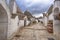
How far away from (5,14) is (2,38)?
1.65m

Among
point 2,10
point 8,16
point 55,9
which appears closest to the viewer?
point 2,10

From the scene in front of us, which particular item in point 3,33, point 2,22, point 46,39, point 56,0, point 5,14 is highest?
point 56,0

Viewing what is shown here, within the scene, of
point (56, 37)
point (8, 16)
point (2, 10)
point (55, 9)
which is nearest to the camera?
point (2, 10)

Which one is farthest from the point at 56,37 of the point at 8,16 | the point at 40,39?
the point at 8,16

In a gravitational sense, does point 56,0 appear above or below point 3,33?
above

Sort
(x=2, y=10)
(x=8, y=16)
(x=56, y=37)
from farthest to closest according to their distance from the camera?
(x=56, y=37) → (x=8, y=16) → (x=2, y=10)

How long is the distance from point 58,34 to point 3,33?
12.8 ft

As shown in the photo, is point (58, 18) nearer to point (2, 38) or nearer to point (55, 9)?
A: point (55, 9)

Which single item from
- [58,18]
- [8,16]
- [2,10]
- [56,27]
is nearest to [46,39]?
[56,27]

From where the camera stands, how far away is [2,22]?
8281 millimetres

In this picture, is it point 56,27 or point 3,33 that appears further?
point 56,27

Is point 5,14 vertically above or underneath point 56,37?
above

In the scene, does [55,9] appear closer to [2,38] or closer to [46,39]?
[46,39]

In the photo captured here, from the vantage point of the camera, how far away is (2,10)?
7.82 m
